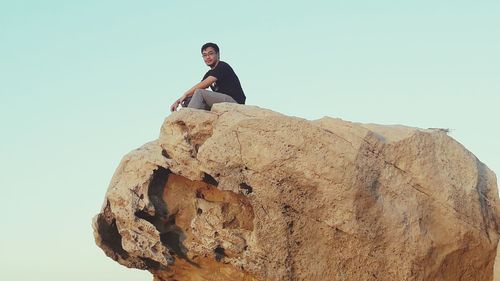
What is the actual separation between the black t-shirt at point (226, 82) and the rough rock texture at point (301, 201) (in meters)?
0.77

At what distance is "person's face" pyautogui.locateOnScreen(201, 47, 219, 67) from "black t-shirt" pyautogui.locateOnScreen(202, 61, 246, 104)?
15 cm

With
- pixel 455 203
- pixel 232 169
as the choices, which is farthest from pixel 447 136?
pixel 232 169

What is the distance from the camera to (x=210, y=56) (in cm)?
1327

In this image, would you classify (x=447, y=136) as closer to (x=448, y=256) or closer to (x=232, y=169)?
(x=448, y=256)

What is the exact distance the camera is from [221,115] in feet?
40.5

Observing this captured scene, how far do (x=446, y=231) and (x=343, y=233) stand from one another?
1.74m

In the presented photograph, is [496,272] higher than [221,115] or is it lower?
lower

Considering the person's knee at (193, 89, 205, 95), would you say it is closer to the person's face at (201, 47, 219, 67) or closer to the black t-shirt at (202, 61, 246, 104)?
the black t-shirt at (202, 61, 246, 104)

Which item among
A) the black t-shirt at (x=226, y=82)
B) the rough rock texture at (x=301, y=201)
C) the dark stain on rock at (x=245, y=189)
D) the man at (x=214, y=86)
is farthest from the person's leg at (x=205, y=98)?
the dark stain on rock at (x=245, y=189)

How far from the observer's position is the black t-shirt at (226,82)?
13133 millimetres

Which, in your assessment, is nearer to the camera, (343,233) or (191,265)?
(343,233)

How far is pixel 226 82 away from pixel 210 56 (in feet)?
1.78

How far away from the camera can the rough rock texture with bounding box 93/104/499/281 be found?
11555 millimetres

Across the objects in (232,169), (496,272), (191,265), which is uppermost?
(232,169)
